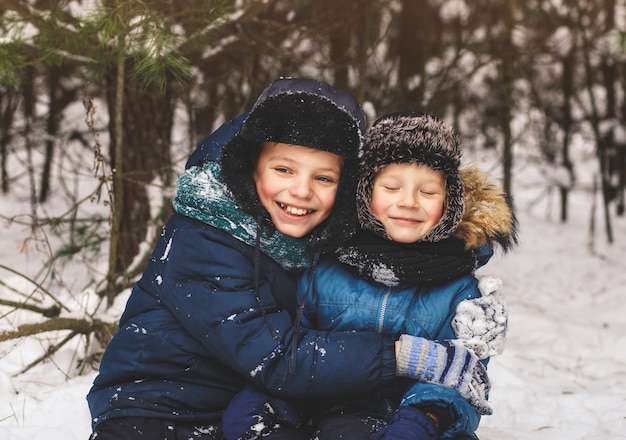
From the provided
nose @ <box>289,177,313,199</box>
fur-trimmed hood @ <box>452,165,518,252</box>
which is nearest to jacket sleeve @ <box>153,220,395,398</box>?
nose @ <box>289,177,313,199</box>

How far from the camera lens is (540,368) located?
13.9 ft

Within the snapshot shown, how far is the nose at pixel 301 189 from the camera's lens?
2223mm

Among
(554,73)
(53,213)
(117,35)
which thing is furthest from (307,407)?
(554,73)

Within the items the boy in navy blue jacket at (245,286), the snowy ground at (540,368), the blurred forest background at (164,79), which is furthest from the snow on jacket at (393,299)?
the blurred forest background at (164,79)

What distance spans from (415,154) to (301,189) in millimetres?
400

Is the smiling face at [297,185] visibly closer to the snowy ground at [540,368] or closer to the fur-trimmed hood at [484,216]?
the fur-trimmed hood at [484,216]

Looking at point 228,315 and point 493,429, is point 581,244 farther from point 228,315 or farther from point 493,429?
point 228,315

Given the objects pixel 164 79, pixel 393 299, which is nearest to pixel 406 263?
pixel 393 299

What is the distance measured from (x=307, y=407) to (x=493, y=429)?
1148mm

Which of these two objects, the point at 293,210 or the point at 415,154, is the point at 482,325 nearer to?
the point at 415,154

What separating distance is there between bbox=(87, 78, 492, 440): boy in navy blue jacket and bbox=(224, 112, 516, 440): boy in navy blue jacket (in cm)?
10

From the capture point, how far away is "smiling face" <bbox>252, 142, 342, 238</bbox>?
88.6 inches

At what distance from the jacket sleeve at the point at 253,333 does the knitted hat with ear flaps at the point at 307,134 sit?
Answer: 0.69ft

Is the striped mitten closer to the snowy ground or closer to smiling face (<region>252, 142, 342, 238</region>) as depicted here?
smiling face (<region>252, 142, 342, 238</region>)
